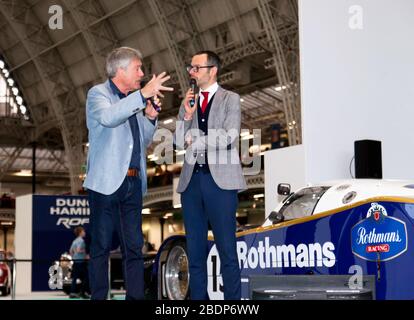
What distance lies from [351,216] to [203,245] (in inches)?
51.4

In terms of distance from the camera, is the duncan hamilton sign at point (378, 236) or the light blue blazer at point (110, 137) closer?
the light blue blazer at point (110, 137)

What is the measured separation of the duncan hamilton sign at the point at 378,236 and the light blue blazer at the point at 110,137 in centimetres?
180

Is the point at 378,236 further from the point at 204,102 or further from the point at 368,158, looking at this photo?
the point at 368,158

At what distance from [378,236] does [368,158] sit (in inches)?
175

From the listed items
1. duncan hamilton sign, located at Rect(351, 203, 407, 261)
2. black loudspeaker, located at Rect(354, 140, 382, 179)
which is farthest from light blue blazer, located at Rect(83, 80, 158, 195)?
black loudspeaker, located at Rect(354, 140, 382, 179)

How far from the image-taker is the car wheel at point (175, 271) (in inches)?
265

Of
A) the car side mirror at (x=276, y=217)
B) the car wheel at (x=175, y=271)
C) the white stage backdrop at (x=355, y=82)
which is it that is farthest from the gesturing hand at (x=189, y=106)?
the white stage backdrop at (x=355, y=82)

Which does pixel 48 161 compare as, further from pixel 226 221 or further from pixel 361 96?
pixel 226 221

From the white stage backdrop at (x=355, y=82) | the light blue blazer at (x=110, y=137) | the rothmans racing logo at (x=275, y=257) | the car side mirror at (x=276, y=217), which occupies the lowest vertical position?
the rothmans racing logo at (x=275, y=257)

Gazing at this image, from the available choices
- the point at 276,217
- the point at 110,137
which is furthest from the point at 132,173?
the point at 276,217

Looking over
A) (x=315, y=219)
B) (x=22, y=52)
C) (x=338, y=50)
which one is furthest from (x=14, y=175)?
(x=315, y=219)

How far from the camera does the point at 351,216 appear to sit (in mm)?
5402

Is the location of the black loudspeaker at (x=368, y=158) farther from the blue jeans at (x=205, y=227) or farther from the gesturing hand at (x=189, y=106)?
the gesturing hand at (x=189, y=106)

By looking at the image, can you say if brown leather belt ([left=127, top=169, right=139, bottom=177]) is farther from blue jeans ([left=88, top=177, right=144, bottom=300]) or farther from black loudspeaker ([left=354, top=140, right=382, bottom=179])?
black loudspeaker ([left=354, top=140, right=382, bottom=179])
